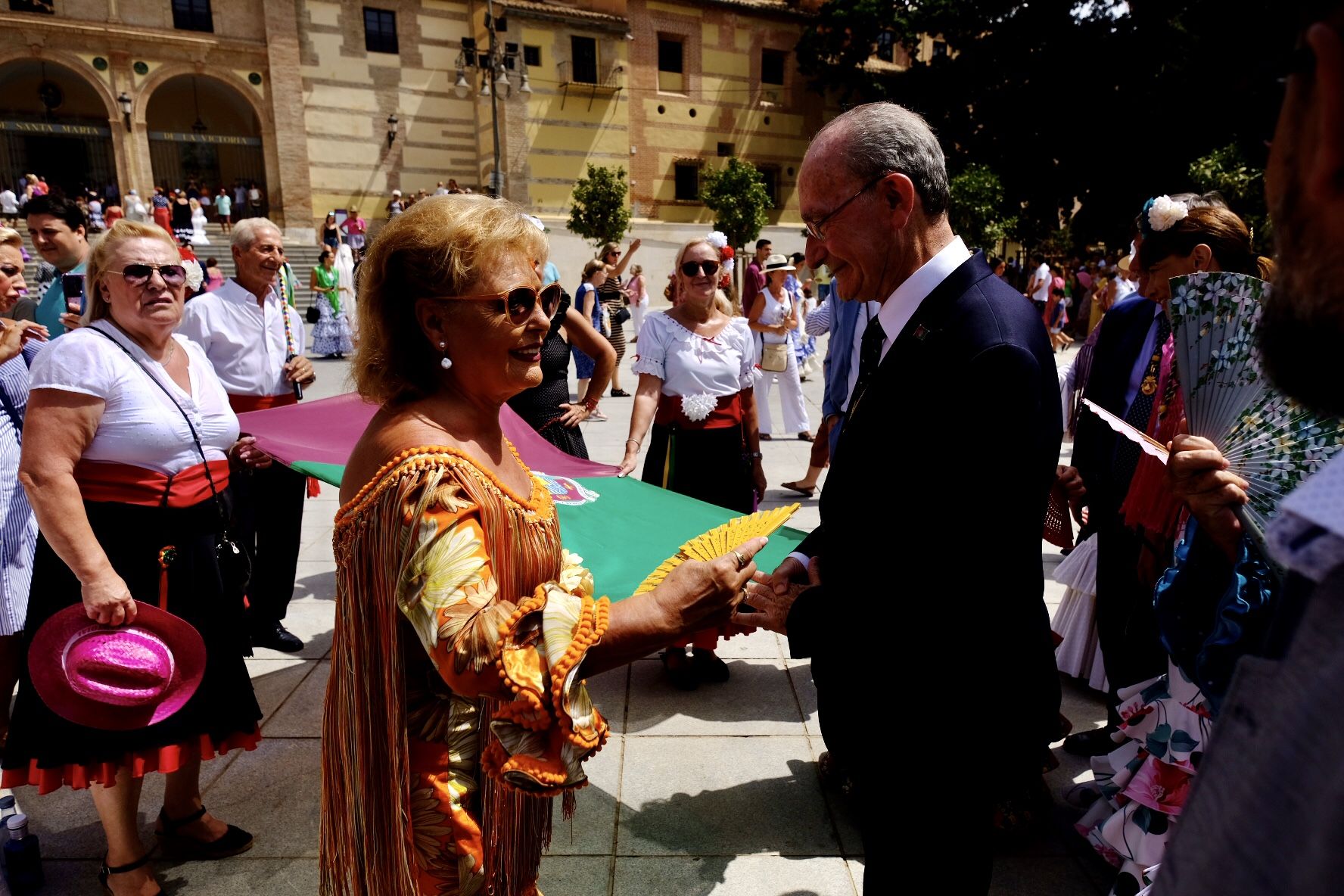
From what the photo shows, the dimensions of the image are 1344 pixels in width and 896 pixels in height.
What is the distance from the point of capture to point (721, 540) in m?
2.33

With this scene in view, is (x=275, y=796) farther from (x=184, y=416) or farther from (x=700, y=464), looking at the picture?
(x=700, y=464)

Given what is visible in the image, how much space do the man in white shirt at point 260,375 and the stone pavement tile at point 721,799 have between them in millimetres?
2370

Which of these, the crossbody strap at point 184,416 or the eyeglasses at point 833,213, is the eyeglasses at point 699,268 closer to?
the eyeglasses at point 833,213

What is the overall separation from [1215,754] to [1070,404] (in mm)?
3502

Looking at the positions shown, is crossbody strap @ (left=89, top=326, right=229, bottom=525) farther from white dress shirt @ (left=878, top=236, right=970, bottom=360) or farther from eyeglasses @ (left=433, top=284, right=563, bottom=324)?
white dress shirt @ (left=878, top=236, right=970, bottom=360)

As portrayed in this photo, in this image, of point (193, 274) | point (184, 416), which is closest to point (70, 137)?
point (193, 274)

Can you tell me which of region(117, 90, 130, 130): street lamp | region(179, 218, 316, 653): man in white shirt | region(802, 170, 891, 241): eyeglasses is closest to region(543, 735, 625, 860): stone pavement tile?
region(802, 170, 891, 241): eyeglasses

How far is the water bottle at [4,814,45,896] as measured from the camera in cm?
262

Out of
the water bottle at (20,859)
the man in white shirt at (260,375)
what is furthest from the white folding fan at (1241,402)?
the man in white shirt at (260,375)

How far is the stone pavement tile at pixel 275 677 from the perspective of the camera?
3.96 metres

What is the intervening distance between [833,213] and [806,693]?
109 inches

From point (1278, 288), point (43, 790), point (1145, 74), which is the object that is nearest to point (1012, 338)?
point (1278, 288)

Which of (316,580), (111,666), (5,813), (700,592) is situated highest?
(700,592)

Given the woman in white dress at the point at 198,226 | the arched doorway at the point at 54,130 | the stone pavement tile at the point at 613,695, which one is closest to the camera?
the stone pavement tile at the point at 613,695
